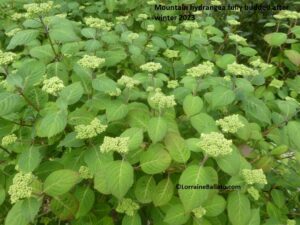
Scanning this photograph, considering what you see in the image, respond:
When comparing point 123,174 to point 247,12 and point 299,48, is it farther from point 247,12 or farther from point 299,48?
point 247,12

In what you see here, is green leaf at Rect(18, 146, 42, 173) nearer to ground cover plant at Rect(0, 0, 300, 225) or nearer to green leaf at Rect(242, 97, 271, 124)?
ground cover plant at Rect(0, 0, 300, 225)

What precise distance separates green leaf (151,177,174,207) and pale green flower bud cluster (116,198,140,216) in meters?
0.12

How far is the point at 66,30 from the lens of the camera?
6.54ft

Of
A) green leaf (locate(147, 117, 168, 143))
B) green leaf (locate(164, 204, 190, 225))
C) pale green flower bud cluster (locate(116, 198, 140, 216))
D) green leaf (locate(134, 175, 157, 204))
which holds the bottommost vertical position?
pale green flower bud cluster (locate(116, 198, 140, 216))

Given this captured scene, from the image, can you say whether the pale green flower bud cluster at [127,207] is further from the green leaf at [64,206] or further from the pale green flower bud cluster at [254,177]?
the pale green flower bud cluster at [254,177]

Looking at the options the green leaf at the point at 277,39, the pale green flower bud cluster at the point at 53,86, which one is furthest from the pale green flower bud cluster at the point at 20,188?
the green leaf at the point at 277,39

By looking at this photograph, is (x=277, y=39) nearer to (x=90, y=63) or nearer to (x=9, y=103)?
(x=90, y=63)

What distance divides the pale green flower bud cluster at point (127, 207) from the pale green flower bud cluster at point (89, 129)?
366 mm

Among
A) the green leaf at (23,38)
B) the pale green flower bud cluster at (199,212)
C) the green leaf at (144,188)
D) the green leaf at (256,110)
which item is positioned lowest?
the pale green flower bud cluster at (199,212)

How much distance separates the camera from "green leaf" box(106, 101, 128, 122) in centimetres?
165

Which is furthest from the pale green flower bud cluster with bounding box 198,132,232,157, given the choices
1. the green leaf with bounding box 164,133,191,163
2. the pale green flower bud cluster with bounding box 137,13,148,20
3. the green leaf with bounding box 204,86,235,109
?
the pale green flower bud cluster with bounding box 137,13,148,20

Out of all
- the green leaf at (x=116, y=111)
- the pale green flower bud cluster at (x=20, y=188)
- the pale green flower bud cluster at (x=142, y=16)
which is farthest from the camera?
the pale green flower bud cluster at (x=142, y=16)

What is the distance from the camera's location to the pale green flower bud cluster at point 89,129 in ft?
5.06

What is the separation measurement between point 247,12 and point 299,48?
2.35 m
